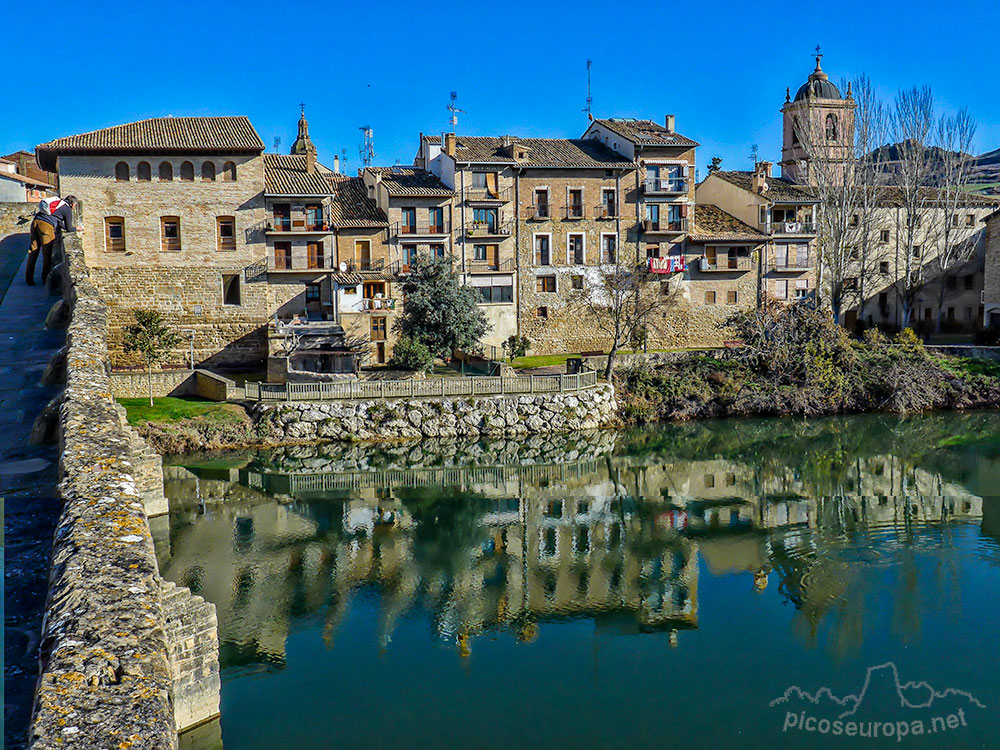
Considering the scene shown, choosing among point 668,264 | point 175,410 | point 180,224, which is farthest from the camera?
point 668,264

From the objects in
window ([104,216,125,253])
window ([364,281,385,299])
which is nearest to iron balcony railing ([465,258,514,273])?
window ([364,281,385,299])

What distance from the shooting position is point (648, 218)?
1746 inches

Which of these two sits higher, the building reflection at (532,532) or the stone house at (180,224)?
the stone house at (180,224)

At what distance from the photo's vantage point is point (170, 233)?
37719 mm

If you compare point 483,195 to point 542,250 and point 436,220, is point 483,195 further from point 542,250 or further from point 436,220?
point 542,250

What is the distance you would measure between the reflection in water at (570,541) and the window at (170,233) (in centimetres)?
1267

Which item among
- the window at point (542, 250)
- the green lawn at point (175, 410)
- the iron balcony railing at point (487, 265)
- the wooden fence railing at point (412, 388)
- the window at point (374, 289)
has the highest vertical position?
the window at point (542, 250)

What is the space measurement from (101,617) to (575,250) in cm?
3942

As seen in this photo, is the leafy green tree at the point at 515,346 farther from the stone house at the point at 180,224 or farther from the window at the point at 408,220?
the stone house at the point at 180,224

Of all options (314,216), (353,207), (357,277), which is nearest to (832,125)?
(353,207)

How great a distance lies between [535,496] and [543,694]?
40.6ft

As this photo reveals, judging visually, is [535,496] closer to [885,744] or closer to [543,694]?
[543,694]

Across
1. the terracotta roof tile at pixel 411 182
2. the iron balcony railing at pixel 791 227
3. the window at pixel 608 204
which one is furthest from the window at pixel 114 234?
the iron balcony railing at pixel 791 227

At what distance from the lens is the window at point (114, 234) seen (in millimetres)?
37031
